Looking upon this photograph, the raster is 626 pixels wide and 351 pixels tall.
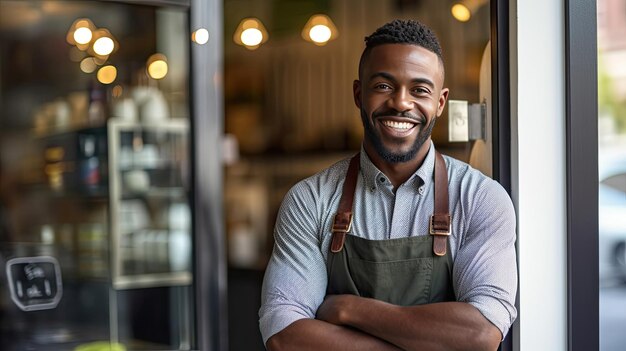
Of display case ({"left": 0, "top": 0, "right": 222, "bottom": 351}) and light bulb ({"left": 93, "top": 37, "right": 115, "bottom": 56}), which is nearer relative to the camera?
display case ({"left": 0, "top": 0, "right": 222, "bottom": 351})

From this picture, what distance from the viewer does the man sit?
2176mm

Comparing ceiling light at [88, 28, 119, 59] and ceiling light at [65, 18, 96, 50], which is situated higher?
ceiling light at [65, 18, 96, 50]

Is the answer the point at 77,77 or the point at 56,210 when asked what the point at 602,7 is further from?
the point at 56,210

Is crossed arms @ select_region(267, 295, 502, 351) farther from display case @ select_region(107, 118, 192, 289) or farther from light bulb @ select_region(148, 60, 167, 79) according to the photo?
display case @ select_region(107, 118, 192, 289)

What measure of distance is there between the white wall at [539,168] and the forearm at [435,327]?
76cm

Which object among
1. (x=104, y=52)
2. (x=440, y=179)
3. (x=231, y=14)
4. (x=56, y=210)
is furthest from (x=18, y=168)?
(x=231, y=14)

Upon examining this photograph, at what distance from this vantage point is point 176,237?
3736mm

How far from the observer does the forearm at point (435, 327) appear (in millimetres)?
2137

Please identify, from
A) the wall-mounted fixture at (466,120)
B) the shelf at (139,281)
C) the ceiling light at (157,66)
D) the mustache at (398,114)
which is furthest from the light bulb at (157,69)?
the mustache at (398,114)

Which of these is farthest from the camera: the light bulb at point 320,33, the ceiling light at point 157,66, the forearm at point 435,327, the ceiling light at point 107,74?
the light bulb at point 320,33

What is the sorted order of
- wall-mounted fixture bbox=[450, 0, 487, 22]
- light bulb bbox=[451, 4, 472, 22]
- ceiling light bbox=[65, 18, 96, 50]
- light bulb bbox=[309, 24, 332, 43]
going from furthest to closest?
1. light bulb bbox=[309, 24, 332, 43]
2. light bulb bbox=[451, 4, 472, 22]
3. wall-mounted fixture bbox=[450, 0, 487, 22]
4. ceiling light bbox=[65, 18, 96, 50]

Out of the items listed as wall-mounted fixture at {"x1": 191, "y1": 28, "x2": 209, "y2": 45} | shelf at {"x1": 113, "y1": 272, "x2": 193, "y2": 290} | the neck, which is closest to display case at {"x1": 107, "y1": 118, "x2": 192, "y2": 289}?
shelf at {"x1": 113, "y1": 272, "x2": 193, "y2": 290}

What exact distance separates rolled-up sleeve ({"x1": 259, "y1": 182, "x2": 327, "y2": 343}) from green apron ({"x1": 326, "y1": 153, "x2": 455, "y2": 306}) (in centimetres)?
6

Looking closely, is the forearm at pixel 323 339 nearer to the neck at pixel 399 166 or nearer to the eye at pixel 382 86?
the neck at pixel 399 166
